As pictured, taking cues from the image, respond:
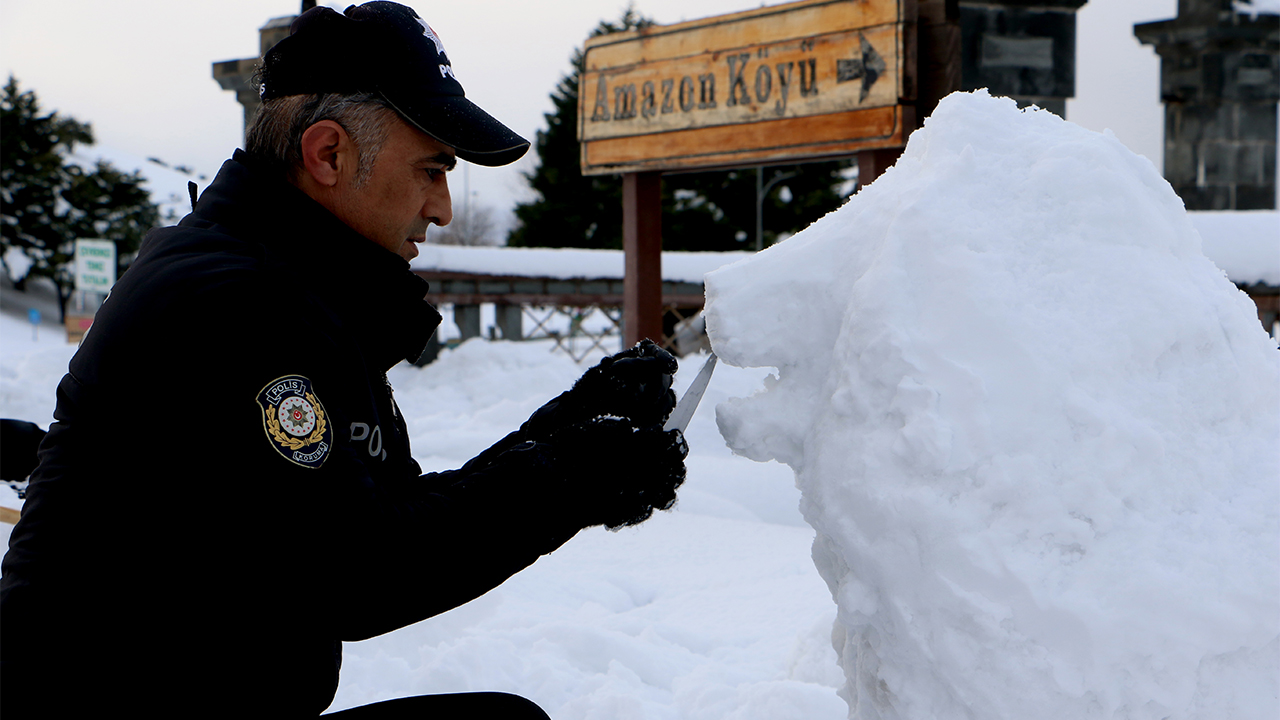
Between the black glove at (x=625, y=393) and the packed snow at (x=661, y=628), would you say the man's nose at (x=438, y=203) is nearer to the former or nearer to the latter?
the black glove at (x=625, y=393)

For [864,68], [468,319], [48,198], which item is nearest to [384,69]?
[864,68]

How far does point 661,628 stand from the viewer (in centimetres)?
289

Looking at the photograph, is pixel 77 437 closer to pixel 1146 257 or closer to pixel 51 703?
pixel 51 703

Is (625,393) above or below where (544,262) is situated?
below

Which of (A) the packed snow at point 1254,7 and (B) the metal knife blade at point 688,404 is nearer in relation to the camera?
(B) the metal knife blade at point 688,404

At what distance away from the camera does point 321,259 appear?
57.6 inches

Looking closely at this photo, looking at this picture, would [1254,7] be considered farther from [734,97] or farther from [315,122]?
[315,122]

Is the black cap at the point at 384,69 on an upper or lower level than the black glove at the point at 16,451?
upper

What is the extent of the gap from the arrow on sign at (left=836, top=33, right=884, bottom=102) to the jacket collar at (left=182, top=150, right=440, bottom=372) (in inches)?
163

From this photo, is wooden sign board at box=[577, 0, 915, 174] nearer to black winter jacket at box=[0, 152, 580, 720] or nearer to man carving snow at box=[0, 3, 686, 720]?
man carving snow at box=[0, 3, 686, 720]

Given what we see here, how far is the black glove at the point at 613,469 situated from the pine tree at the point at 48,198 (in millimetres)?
21881

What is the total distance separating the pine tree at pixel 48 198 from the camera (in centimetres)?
1983

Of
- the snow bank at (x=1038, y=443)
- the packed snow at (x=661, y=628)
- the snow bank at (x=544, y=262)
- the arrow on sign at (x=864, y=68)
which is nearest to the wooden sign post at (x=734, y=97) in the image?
the arrow on sign at (x=864, y=68)

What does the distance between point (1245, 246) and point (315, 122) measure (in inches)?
293
